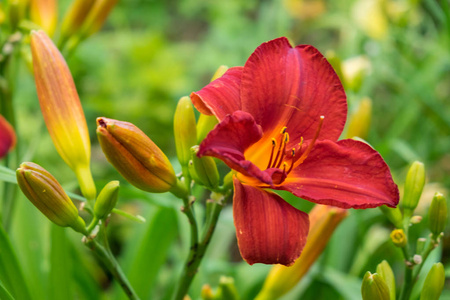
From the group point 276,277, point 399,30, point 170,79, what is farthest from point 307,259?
point 170,79

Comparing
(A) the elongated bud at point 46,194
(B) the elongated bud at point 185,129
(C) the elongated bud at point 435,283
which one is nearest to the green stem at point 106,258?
(A) the elongated bud at point 46,194

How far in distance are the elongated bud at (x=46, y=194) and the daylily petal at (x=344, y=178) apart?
22 centimetres

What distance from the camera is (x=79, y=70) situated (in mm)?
2008

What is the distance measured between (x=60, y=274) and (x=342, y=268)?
0.68 meters

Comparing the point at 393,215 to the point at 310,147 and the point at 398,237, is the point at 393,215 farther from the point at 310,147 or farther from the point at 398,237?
the point at 310,147

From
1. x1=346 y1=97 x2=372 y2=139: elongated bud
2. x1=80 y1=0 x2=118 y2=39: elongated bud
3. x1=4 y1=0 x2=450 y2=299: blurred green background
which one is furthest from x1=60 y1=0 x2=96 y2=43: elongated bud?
x1=346 y1=97 x2=372 y2=139: elongated bud

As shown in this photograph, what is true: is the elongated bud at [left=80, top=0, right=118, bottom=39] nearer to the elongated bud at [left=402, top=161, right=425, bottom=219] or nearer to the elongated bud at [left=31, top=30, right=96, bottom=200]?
the elongated bud at [left=31, top=30, right=96, bottom=200]

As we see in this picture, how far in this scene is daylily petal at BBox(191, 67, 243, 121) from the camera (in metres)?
0.48

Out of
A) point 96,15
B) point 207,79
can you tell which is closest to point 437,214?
point 96,15

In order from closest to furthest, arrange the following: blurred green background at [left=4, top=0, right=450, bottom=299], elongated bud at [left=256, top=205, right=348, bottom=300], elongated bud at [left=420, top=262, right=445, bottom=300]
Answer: elongated bud at [left=420, top=262, right=445, bottom=300] < elongated bud at [left=256, top=205, right=348, bottom=300] < blurred green background at [left=4, top=0, right=450, bottom=299]

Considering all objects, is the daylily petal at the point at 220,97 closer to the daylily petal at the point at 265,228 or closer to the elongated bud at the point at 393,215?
the daylily petal at the point at 265,228

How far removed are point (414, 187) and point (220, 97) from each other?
289mm

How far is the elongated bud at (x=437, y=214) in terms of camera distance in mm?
583

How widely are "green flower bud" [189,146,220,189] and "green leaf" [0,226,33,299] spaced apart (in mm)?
254
